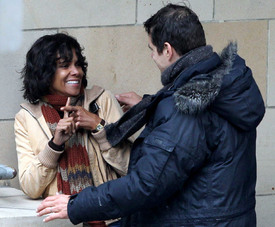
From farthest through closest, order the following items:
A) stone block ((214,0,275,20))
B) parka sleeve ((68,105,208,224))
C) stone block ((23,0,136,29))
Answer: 1. stone block ((214,0,275,20))
2. stone block ((23,0,136,29))
3. parka sleeve ((68,105,208,224))

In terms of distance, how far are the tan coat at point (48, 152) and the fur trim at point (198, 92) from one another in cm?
101

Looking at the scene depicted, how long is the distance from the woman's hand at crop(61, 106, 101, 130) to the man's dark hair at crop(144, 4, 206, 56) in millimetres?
869

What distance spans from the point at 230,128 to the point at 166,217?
488 millimetres

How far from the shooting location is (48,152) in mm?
3531

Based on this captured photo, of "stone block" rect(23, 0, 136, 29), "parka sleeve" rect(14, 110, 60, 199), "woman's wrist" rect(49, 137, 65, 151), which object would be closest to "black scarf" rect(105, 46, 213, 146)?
"woman's wrist" rect(49, 137, 65, 151)

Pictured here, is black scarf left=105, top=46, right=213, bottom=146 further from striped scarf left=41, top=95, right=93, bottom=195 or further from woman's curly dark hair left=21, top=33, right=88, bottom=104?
woman's curly dark hair left=21, top=33, right=88, bottom=104

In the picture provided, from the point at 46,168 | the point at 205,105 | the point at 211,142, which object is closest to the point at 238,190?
the point at 211,142

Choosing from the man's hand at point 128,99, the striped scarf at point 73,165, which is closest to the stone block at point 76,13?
the man's hand at point 128,99

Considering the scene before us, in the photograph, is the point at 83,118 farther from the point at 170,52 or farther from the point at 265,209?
the point at 265,209

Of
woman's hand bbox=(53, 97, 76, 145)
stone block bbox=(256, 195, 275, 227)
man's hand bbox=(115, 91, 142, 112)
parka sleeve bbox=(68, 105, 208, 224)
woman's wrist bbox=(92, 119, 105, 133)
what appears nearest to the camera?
parka sleeve bbox=(68, 105, 208, 224)

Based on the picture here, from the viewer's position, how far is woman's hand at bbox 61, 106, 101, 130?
3.54 meters

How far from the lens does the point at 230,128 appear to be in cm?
272

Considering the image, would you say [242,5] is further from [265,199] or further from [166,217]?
[166,217]

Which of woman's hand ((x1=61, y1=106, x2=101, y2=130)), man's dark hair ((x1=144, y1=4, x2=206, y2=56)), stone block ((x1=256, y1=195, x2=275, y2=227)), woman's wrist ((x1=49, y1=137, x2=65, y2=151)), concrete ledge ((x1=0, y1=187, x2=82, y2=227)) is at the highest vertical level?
man's dark hair ((x1=144, y1=4, x2=206, y2=56))
